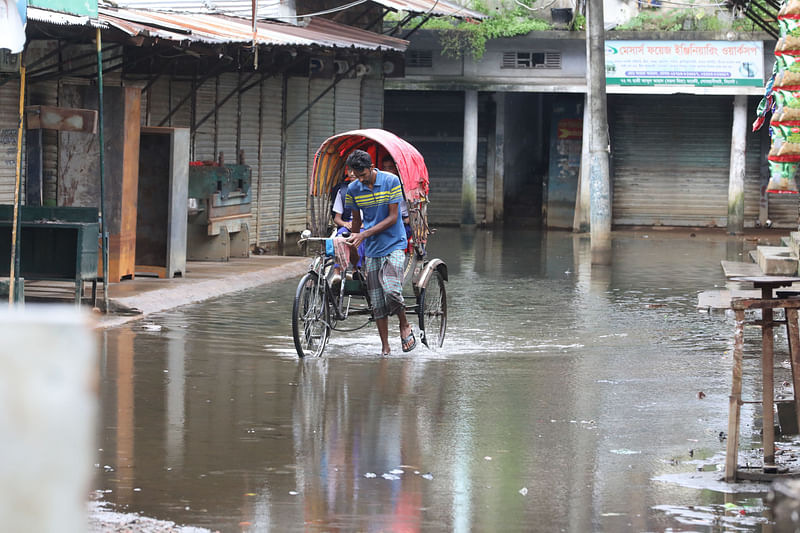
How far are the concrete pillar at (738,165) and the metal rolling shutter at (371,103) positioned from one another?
8.50 meters

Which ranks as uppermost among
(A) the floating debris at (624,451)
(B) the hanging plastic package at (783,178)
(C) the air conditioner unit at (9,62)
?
(C) the air conditioner unit at (9,62)

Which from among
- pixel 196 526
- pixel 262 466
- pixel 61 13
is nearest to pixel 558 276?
pixel 61 13

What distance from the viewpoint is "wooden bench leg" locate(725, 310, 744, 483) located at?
6426mm

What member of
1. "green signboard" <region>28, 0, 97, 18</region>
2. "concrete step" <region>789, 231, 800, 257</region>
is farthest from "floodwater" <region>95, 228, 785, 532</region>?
"concrete step" <region>789, 231, 800, 257</region>

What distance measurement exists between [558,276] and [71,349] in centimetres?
1773

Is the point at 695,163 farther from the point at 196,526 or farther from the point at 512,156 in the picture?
the point at 196,526

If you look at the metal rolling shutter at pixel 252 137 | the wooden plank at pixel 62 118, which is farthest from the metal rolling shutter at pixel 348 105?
the wooden plank at pixel 62 118

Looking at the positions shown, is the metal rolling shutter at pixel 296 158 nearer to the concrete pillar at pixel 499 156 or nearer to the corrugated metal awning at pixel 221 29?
the corrugated metal awning at pixel 221 29

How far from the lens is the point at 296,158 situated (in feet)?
75.3

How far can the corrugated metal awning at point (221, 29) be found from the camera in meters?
13.3

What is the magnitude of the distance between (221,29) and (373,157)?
5995 mm

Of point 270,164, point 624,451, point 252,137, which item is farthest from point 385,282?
point 270,164

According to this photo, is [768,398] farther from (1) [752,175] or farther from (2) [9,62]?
(1) [752,175]

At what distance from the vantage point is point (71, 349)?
6.37 ft
